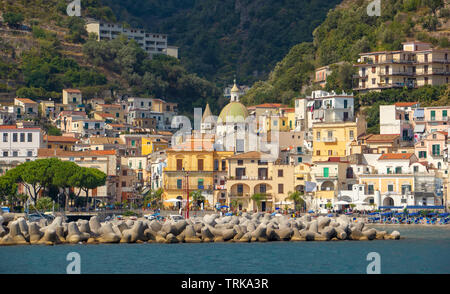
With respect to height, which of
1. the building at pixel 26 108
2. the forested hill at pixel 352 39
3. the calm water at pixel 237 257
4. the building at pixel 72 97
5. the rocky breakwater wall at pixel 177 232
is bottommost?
the calm water at pixel 237 257

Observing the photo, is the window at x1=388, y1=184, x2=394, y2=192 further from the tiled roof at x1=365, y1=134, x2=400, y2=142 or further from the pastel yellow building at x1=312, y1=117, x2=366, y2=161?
the pastel yellow building at x1=312, y1=117, x2=366, y2=161

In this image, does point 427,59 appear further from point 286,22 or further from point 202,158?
point 286,22

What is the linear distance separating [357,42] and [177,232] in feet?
182

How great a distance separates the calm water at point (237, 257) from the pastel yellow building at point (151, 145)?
159 ft

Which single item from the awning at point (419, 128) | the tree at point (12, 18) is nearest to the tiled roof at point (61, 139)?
the awning at point (419, 128)

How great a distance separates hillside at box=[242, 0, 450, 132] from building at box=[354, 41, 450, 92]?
1.50 metres

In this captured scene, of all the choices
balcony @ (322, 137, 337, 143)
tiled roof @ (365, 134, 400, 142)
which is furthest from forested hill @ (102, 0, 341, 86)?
tiled roof @ (365, 134, 400, 142)

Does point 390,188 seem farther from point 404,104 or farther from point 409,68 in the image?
point 409,68

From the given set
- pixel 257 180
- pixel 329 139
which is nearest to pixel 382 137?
pixel 329 139

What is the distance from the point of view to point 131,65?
14050 centimetres

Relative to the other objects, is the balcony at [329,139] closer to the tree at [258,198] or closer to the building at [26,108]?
the tree at [258,198]

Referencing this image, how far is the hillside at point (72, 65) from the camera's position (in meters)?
129

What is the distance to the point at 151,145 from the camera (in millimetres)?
105125

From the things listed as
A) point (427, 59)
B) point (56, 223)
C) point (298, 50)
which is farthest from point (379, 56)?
point (56, 223)
